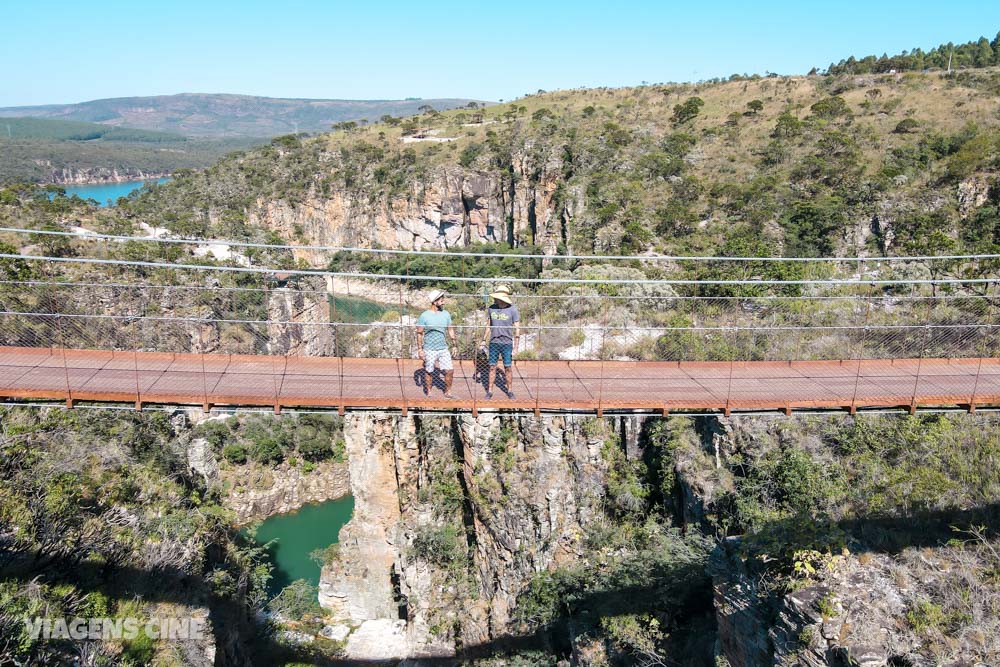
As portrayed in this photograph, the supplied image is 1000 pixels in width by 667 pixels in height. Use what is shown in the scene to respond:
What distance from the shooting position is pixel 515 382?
696 centimetres

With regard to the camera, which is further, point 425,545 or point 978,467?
point 425,545

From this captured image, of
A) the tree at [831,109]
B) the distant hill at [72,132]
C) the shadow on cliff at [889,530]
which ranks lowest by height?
the shadow on cliff at [889,530]

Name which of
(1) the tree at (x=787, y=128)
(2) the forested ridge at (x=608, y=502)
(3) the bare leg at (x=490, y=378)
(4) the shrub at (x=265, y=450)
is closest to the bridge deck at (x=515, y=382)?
(3) the bare leg at (x=490, y=378)

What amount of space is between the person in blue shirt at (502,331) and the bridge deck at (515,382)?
0.28 meters

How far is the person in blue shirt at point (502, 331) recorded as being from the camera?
255 inches

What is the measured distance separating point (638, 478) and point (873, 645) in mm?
5171

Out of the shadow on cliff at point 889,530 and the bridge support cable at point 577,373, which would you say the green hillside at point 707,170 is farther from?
the shadow on cliff at point 889,530

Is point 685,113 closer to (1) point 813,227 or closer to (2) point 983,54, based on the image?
(1) point 813,227

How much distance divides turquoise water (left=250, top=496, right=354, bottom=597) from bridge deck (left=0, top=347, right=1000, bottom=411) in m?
11.7

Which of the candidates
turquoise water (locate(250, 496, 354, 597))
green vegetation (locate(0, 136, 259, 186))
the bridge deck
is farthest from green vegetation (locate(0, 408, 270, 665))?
green vegetation (locate(0, 136, 259, 186))

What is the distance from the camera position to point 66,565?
7.04 m

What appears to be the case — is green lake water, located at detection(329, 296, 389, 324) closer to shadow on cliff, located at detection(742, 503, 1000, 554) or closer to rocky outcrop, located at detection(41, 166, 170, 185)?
shadow on cliff, located at detection(742, 503, 1000, 554)

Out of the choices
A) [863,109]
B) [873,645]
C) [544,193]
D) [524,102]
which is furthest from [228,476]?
[524,102]

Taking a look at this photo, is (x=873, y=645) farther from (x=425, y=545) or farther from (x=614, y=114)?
(x=614, y=114)
